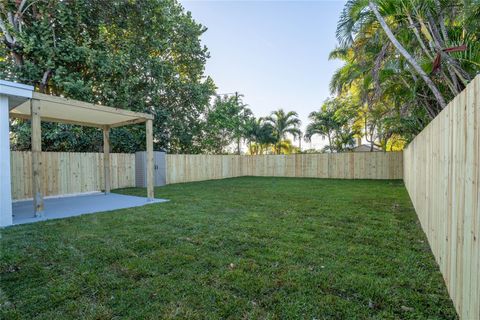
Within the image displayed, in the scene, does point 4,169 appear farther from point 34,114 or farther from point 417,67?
point 417,67

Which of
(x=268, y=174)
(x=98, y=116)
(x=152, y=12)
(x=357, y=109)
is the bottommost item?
(x=268, y=174)

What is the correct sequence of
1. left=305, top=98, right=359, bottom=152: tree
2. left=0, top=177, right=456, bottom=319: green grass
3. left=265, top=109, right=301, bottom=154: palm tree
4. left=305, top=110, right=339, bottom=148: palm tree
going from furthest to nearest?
left=265, top=109, right=301, bottom=154: palm tree, left=305, top=110, right=339, bottom=148: palm tree, left=305, top=98, right=359, bottom=152: tree, left=0, top=177, right=456, bottom=319: green grass

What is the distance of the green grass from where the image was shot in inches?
70.8

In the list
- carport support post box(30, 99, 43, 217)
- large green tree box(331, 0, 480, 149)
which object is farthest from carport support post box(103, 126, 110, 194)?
large green tree box(331, 0, 480, 149)

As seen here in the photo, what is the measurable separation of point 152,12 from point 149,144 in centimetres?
643

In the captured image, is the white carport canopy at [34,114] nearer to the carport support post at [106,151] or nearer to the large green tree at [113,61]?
the carport support post at [106,151]

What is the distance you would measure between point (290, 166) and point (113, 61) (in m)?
9.78

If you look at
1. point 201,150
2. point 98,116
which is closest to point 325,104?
point 201,150

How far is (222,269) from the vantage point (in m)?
2.43

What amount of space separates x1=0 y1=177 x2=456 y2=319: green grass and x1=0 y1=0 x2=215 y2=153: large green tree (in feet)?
19.9

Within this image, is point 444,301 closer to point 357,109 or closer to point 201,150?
point 357,109

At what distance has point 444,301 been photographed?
1.84 meters

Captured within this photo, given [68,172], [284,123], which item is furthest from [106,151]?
[284,123]

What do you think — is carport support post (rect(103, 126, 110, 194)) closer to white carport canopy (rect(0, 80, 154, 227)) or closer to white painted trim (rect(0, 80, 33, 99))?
white carport canopy (rect(0, 80, 154, 227))
